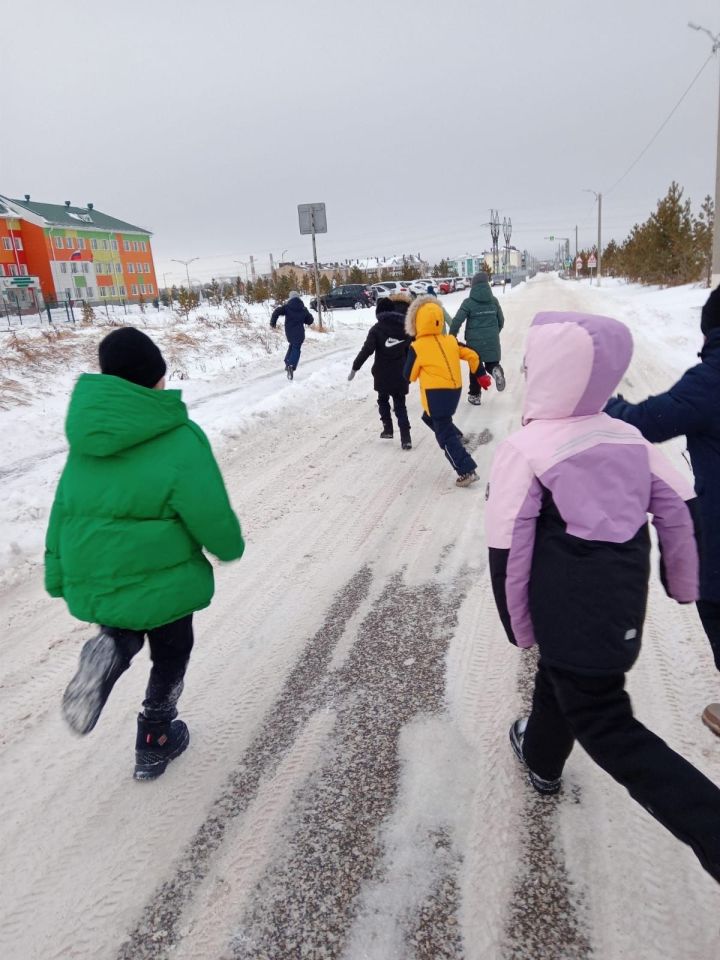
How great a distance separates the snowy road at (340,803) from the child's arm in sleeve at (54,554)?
91cm

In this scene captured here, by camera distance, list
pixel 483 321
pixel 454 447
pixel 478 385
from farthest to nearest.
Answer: pixel 483 321
pixel 478 385
pixel 454 447

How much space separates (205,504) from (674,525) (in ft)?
5.09

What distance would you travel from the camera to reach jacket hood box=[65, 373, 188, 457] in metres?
2.00

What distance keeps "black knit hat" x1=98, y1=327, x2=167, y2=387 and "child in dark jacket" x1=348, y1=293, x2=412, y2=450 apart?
4796 mm

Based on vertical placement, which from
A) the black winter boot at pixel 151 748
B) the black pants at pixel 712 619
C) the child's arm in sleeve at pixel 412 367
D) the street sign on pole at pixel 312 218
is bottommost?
the black winter boot at pixel 151 748

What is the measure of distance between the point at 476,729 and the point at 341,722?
2.04 feet

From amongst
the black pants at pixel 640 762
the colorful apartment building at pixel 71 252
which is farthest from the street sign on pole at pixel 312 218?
the colorful apartment building at pixel 71 252

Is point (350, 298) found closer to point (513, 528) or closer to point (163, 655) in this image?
point (163, 655)

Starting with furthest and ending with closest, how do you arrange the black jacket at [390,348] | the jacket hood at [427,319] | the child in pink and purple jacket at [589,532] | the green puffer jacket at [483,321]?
the green puffer jacket at [483,321] < the black jacket at [390,348] < the jacket hood at [427,319] < the child in pink and purple jacket at [589,532]

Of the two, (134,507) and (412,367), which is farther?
(412,367)

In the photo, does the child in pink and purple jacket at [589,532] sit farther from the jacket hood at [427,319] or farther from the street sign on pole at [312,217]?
the street sign on pole at [312,217]

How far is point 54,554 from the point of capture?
2305 millimetres

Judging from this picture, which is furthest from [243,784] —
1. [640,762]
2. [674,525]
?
[674,525]

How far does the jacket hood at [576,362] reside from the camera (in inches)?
69.1
